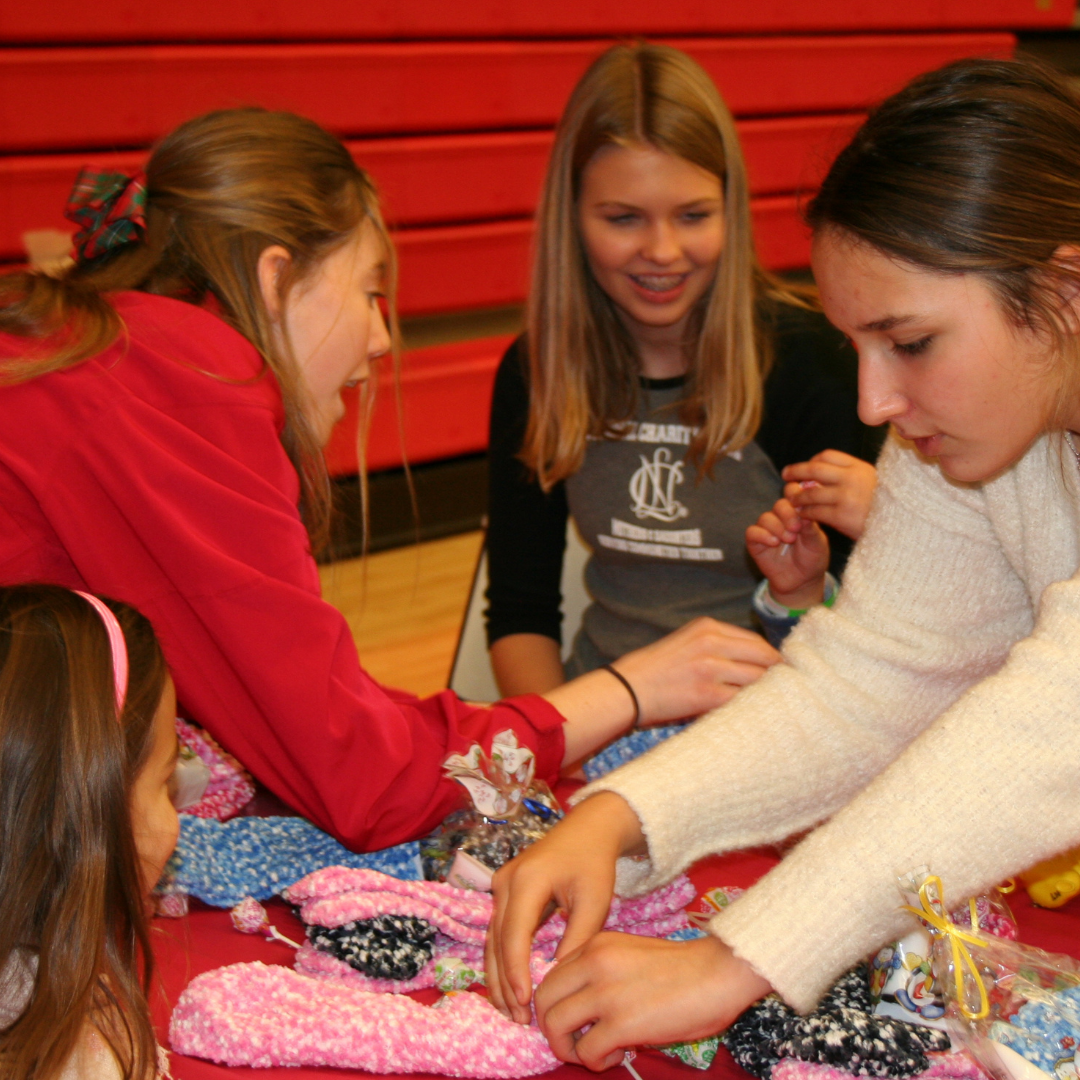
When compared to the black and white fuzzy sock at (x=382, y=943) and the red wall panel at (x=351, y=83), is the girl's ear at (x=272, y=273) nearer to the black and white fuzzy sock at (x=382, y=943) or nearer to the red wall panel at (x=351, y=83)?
the black and white fuzzy sock at (x=382, y=943)

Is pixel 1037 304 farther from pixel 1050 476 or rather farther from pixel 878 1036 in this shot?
pixel 878 1036

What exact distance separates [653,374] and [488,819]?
3.12ft

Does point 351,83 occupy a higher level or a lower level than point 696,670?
higher

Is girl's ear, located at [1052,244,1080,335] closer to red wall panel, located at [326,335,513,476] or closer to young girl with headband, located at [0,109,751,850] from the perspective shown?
young girl with headband, located at [0,109,751,850]

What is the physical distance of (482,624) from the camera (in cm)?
197

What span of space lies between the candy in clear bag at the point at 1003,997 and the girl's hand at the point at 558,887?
0.25 meters

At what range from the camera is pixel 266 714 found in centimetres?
111

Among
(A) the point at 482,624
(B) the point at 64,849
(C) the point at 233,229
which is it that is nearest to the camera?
(B) the point at 64,849

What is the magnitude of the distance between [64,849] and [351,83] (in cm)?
337

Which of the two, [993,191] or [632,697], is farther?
[632,697]

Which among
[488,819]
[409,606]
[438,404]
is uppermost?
[488,819]

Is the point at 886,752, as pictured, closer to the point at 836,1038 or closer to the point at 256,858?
the point at 836,1038

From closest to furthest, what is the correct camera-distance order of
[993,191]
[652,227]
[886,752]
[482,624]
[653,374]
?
[993,191] < [886,752] < [652,227] < [653,374] < [482,624]

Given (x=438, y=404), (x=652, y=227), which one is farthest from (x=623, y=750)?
(x=438, y=404)
